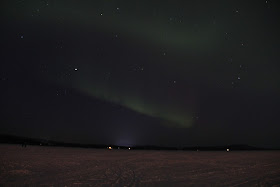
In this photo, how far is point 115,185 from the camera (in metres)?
7.80

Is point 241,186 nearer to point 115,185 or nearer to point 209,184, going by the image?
point 209,184

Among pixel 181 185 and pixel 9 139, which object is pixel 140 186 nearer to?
pixel 181 185

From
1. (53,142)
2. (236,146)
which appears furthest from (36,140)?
(236,146)

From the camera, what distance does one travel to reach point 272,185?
26.6 ft

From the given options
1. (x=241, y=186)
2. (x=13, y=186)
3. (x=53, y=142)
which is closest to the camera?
(x=13, y=186)

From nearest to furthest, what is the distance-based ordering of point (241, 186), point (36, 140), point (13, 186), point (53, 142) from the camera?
point (13, 186)
point (241, 186)
point (53, 142)
point (36, 140)

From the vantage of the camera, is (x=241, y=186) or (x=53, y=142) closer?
(x=241, y=186)

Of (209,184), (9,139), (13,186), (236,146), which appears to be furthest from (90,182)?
(9,139)

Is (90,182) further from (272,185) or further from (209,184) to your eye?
(272,185)

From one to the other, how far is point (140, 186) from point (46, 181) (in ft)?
11.5

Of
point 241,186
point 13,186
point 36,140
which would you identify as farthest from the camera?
point 36,140

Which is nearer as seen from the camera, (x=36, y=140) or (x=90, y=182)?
(x=90, y=182)

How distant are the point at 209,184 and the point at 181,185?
108cm

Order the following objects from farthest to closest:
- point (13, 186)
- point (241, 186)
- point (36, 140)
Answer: point (36, 140) → point (241, 186) → point (13, 186)
